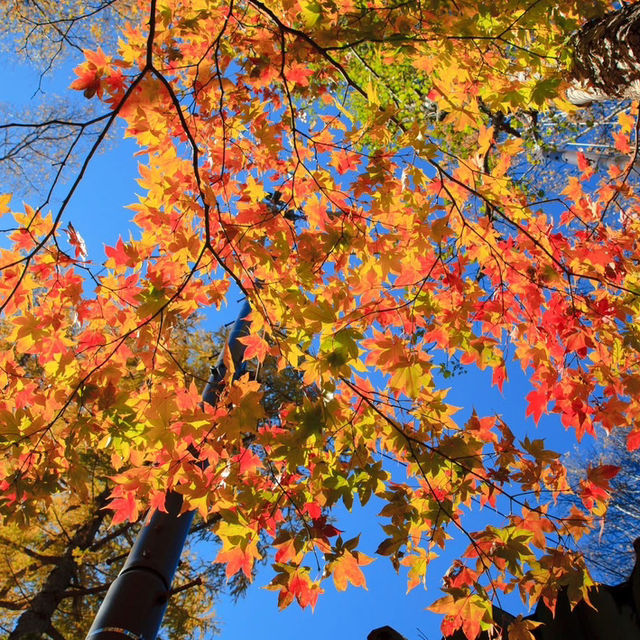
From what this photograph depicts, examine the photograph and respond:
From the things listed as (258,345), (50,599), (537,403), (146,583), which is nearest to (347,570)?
(146,583)

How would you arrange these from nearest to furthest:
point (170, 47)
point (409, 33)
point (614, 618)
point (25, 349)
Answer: point (614, 618) → point (25, 349) → point (409, 33) → point (170, 47)

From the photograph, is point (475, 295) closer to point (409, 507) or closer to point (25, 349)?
point (409, 507)

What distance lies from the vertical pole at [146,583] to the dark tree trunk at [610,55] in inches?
132

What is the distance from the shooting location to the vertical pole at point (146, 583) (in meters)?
1.70

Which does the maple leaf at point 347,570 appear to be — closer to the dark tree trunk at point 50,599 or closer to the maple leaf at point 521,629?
the maple leaf at point 521,629

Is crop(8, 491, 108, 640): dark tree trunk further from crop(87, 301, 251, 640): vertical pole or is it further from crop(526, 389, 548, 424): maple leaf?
crop(526, 389, 548, 424): maple leaf

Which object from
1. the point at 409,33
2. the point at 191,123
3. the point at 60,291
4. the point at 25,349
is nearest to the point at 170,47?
the point at 191,123

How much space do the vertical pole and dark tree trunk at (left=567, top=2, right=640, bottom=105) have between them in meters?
3.36

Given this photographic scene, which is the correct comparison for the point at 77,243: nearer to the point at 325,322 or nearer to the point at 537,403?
the point at 325,322

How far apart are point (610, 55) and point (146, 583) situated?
362 cm

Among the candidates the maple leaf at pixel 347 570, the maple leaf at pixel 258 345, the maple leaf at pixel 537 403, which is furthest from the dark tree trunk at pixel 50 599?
the maple leaf at pixel 537 403

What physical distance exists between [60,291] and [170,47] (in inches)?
60.6

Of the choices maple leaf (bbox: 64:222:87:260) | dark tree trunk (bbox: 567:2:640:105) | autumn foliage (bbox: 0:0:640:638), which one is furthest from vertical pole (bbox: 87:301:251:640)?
dark tree trunk (bbox: 567:2:640:105)

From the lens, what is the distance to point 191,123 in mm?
2799
